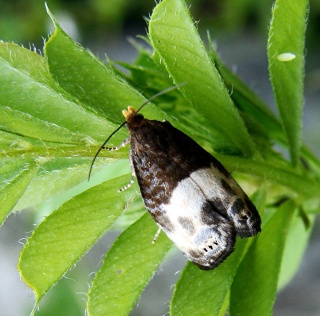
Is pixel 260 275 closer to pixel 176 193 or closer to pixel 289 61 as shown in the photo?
pixel 176 193

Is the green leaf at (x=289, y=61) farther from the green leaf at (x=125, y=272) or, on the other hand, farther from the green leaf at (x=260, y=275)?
the green leaf at (x=125, y=272)

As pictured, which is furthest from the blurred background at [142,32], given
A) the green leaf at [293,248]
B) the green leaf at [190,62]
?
the green leaf at [190,62]

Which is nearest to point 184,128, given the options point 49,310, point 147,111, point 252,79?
point 147,111

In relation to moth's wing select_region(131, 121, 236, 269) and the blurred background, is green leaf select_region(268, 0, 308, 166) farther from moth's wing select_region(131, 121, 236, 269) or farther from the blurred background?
the blurred background

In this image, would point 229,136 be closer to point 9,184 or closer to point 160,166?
point 160,166

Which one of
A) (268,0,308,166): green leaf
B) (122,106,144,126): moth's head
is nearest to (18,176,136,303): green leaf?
(122,106,144,126): moth's head

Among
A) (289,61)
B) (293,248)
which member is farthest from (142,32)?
(289,61)
